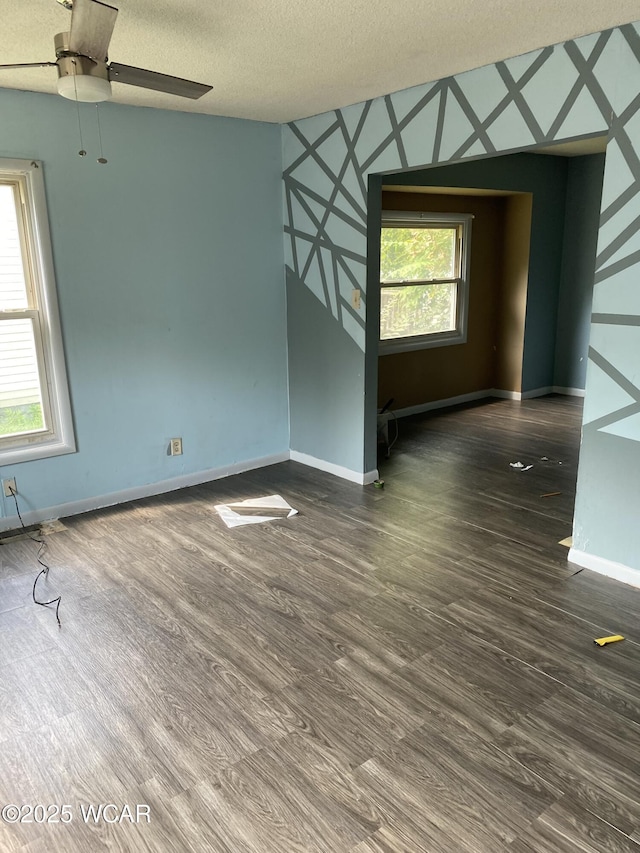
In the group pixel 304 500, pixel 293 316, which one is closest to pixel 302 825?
pixel 304 500

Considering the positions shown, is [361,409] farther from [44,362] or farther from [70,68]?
[70,68]

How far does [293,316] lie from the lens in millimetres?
4629

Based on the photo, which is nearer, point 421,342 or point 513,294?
point 421,342

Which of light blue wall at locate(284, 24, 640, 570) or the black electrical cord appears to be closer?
light blue wall at locate(284, 24, 640, 570)

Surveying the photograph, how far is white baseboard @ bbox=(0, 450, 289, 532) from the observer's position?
12.3 feet

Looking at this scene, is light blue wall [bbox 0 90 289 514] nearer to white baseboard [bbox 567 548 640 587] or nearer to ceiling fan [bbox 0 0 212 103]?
ceiling fan [bbox 0 0 212 103]

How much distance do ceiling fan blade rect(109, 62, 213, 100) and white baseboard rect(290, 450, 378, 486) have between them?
8.67 feet

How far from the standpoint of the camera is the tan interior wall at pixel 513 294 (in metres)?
6.59

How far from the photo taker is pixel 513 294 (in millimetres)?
6801

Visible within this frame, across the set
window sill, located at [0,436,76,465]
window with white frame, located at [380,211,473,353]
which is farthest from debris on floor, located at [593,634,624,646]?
window with white frame, located at [380,211,473,353]

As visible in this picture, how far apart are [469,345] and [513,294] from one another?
74 centimetres

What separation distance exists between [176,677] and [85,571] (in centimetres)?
108

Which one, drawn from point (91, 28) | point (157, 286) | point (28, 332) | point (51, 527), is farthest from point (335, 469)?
point (91, 28)

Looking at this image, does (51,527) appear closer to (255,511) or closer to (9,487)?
(9,487)
